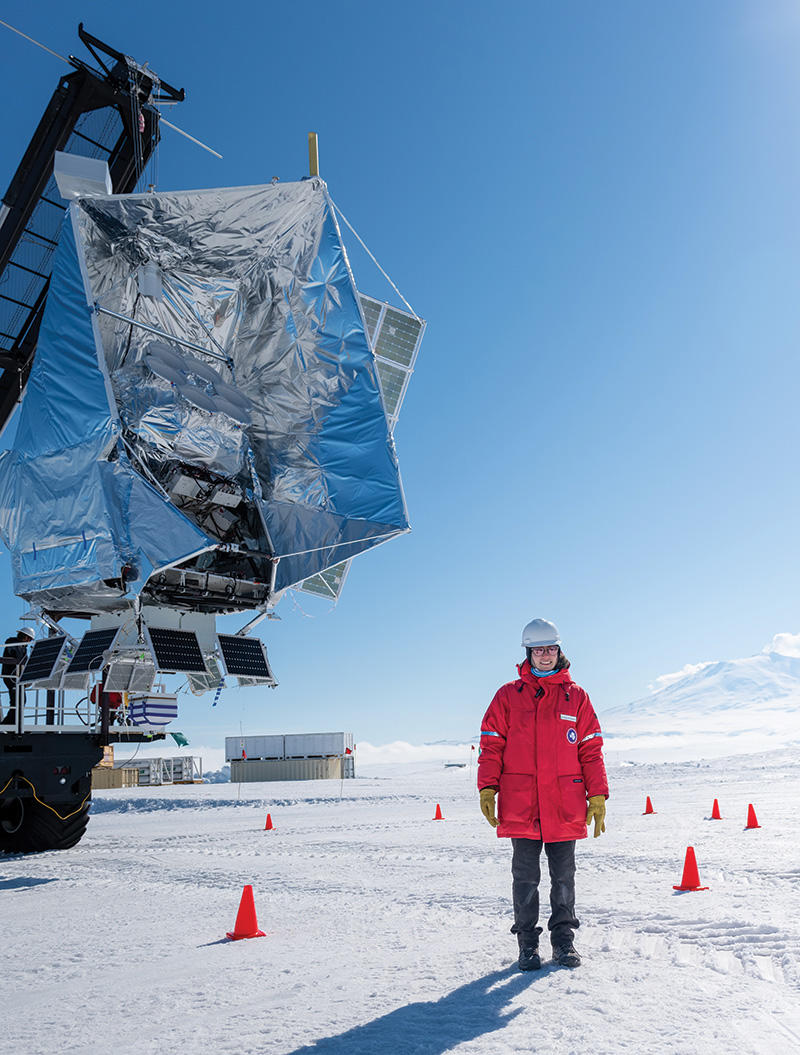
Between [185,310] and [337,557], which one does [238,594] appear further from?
[185,310]

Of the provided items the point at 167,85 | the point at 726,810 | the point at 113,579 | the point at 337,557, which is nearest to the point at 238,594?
the point at 337,557

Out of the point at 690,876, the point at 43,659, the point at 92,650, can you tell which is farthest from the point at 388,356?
the point at 690,876

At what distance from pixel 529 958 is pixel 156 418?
25.6ft

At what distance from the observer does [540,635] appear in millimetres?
5023

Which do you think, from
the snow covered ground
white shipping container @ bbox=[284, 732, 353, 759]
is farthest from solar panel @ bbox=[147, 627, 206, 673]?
white shipping container @ bbox=[284, 732, 353, 759]

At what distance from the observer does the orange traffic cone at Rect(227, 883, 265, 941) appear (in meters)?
5.90

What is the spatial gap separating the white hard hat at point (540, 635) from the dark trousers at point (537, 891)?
1.13 meters

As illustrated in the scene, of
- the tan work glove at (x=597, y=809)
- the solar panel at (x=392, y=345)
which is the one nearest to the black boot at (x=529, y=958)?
the tan work glove at (x=597, y=809)

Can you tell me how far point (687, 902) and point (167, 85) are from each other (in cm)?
1247

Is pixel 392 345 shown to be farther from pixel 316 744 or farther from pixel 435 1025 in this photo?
pixel 316 744

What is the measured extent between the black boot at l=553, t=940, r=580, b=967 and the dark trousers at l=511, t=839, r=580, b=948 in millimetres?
26

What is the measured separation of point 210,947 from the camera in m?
5.66

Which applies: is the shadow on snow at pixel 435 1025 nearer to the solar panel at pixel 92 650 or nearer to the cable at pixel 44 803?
the solar panel at pixel 92 650

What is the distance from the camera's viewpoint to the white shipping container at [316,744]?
34156 millimetres
